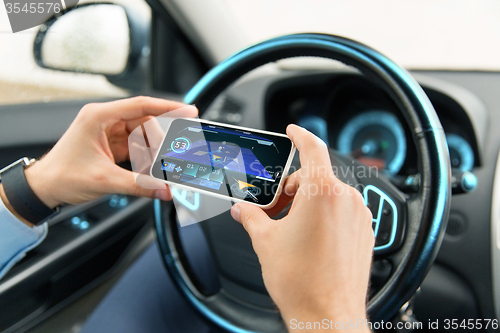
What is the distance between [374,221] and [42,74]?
1184 mm

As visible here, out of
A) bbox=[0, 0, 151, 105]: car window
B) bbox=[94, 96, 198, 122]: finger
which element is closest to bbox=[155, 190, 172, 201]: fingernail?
bbox=[94, 96, 198, 122]: finger

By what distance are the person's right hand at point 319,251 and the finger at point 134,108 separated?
17.0 inches

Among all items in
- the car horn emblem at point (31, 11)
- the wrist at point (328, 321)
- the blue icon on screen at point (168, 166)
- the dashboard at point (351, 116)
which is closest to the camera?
the wrist at point (328, 321)

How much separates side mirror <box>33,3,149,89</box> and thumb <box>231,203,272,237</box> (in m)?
0.94

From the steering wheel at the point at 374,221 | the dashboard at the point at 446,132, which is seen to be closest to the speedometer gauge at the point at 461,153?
the dashboard at the point at 446,132

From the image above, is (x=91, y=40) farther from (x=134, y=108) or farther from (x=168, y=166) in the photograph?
(x=168, y=166)

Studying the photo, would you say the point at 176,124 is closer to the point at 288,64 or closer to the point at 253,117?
the point at 253,117

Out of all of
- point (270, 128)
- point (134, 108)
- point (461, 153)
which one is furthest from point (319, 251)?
point (270, 128)

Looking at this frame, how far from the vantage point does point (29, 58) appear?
3.43 feet

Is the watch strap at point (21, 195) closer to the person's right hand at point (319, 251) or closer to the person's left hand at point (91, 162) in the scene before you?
the person's left hand at point (91, 162)

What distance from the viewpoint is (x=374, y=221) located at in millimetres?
698

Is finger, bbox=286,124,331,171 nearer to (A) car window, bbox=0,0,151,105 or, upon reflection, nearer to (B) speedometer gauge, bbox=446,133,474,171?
(B) speedometer gauge, bbox=446,133,474,171

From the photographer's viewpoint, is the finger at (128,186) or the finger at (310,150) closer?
the finger at (310,150)

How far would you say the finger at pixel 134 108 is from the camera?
76 cm
